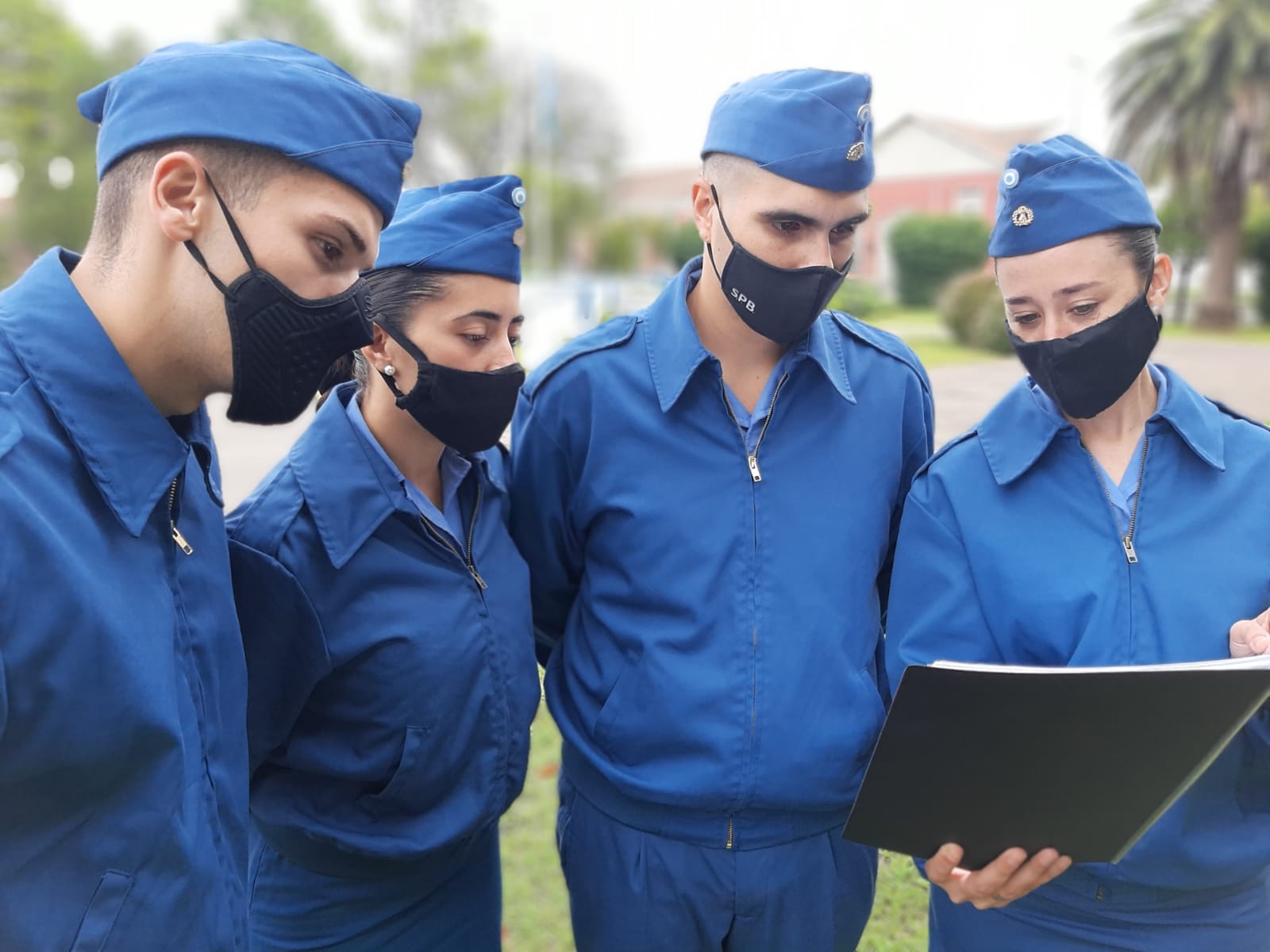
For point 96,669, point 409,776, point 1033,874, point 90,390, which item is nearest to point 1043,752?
point 1033,874

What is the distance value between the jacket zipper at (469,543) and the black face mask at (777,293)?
0.73 meters

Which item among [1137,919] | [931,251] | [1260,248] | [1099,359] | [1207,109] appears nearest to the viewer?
[1137,919]

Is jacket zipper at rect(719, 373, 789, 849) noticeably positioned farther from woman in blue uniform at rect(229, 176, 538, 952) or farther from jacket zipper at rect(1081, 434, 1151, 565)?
jacket zipper at rect(1081, 434, 1151, 565)

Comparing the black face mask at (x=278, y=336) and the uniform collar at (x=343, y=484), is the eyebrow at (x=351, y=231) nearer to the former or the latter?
the black face mask at (x=278, y=336)

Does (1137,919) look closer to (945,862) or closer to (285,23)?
(945,862)

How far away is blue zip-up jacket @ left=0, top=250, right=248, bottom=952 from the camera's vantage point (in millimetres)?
1188

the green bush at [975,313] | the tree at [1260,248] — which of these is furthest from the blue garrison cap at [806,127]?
Result: the tree at [1260,248]

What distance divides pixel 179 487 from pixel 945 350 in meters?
16.6

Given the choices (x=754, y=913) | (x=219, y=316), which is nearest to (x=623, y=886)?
(x=754, y=913)

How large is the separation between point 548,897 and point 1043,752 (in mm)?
2461

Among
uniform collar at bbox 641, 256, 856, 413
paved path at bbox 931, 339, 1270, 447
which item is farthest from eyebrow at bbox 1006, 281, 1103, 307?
paved path at bbox 931, 339, 1270, 447

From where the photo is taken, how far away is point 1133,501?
188 centimetres

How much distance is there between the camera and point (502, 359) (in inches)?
83.4

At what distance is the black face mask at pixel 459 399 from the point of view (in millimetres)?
2049
